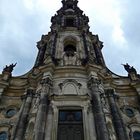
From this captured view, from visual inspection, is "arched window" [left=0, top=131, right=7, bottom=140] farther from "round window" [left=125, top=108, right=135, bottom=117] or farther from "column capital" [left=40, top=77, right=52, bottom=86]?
"round window" [left=125, top=108, right=135, bottom=117]

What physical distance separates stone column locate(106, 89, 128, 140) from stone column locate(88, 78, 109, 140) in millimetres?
940

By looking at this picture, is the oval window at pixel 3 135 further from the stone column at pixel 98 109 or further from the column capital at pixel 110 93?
the column capital at pixel 110 93

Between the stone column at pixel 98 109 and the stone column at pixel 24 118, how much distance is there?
463 centimetres

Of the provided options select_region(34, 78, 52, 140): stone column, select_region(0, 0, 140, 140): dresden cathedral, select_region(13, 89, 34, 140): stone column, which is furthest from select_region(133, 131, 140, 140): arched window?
select_region(13, 89, 34, 140): stone column

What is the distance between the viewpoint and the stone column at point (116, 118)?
1585 cm

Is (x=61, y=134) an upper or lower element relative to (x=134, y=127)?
lower

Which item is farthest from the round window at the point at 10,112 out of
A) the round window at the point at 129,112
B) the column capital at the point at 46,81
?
the round window at the point at 129,112

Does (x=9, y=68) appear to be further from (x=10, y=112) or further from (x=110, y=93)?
(x=110, y=93)

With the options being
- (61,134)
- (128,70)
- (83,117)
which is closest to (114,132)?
(83,117)

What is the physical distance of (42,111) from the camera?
15953 mm

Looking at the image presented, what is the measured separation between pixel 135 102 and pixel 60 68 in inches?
264

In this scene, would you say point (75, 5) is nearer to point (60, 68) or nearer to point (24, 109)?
point (60, 68)

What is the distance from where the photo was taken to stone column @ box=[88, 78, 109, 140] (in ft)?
47.8

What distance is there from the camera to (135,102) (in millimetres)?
20125
